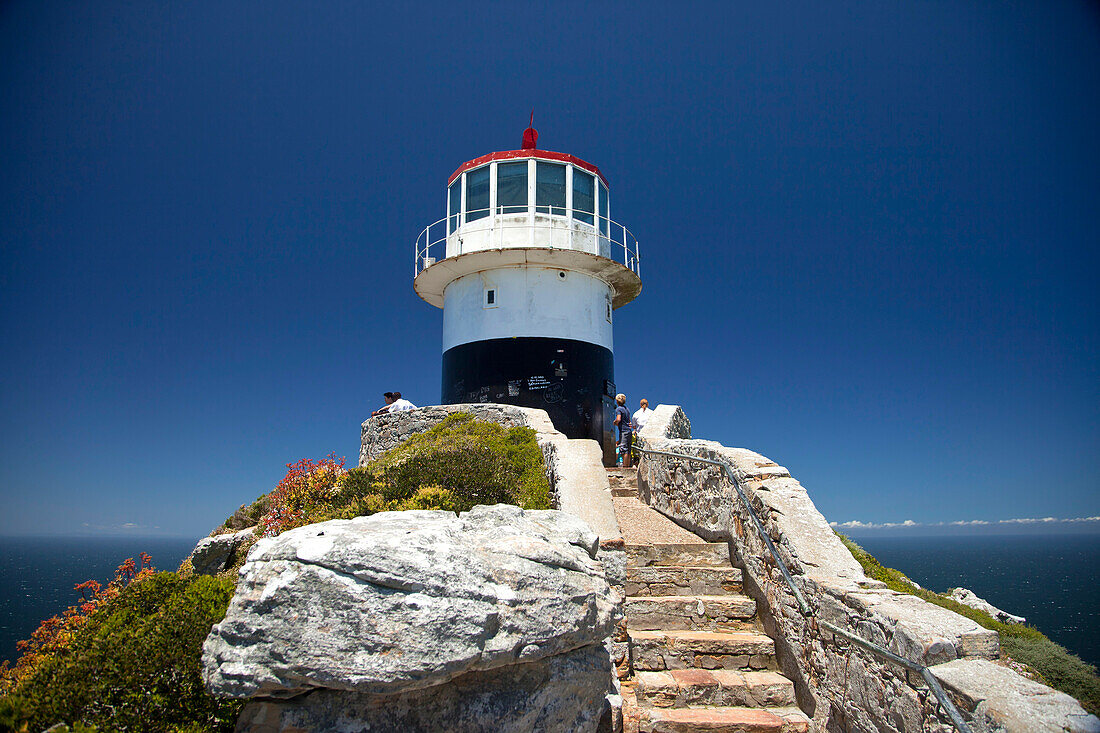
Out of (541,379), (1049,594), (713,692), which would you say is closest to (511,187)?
(541,379)

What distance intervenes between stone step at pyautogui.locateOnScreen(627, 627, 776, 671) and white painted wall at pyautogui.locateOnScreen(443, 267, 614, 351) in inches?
382

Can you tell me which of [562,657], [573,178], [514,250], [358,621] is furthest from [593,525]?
[573,178]

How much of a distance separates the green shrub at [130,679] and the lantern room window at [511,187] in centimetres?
1278

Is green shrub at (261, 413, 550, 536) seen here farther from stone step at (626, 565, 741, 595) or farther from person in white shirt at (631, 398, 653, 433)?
person in white shirt at (631, 398, 653, 433)

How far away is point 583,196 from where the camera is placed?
16.0 meters

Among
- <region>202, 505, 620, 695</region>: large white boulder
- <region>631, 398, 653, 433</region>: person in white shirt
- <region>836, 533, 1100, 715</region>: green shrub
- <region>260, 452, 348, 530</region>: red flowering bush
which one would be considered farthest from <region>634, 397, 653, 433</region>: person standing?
<region>202, 505, 620, 695</region>: large white boulder

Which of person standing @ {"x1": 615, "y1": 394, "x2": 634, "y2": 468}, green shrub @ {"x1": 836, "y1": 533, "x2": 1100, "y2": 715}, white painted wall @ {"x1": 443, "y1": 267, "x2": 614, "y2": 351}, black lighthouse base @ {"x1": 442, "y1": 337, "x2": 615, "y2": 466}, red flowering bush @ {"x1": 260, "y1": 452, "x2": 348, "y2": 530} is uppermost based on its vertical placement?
white painted wall @ {"x1": 443, "y1": 267, "x2": 614, "y2": 351}

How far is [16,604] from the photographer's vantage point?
147ft

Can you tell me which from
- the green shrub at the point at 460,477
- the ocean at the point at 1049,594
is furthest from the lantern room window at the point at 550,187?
the ocean at the point at 1049,594

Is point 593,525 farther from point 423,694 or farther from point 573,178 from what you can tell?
point 573,178

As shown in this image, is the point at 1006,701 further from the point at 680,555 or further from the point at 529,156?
the point at 529,156

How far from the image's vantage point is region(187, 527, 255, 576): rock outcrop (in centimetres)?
859

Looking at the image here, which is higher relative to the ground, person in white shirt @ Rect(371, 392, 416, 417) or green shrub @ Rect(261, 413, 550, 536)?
person in white shirt @ Rect(371, 392, 416, 417)

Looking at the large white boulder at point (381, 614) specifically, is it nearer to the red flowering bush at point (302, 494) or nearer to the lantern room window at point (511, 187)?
the red flowering bush at point (302, 494)
